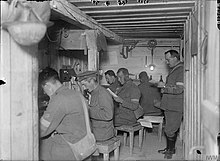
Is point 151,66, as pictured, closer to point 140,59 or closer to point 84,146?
point 140,59

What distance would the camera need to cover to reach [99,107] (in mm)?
4723

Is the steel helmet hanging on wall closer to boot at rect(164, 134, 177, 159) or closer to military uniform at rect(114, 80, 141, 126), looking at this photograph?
military uniform at rect(114, 80, 141, 126)

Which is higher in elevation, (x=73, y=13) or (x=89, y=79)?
(x=73, y=13)

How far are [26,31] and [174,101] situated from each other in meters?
3.67

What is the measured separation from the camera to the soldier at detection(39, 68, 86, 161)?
332 centimetres

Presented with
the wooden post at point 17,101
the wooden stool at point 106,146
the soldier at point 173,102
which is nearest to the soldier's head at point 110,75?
the soldier at point 173,102

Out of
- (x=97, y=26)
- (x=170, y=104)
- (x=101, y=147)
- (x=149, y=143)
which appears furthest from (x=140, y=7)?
(x=149, y=143)

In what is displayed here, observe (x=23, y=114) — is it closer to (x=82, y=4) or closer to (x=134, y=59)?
(x=82, y=4)

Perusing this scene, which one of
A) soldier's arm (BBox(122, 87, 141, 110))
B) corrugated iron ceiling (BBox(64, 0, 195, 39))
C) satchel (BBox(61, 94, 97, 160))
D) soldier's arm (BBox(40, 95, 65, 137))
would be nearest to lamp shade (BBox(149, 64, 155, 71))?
corrugated iron ceiling (BBox(64, 0, 195, 39))

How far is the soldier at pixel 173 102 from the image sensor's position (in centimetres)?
552

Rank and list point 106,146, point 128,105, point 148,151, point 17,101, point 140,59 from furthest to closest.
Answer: point 140,59 < point 148,151 < point 128,105 < point 106,146 < point 17,101

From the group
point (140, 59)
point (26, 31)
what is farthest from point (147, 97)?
point (26, 31)

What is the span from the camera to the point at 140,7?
483 centimetres

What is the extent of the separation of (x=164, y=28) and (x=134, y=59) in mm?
2532
